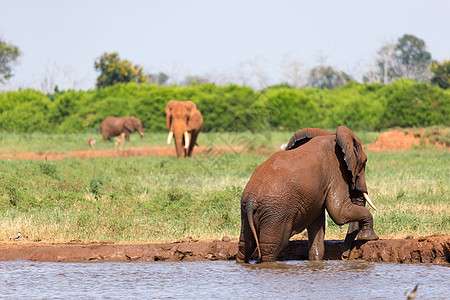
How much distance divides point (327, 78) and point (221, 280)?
79.4 metres

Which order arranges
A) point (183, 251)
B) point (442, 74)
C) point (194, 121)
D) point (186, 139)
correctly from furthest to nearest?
1. point (442, 74)
2. point (194, 121)
3. point (186, 139)
4. point (183, 251)

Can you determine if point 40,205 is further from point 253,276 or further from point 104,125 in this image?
point 104,125

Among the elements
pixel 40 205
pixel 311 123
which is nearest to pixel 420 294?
pixel 40 205

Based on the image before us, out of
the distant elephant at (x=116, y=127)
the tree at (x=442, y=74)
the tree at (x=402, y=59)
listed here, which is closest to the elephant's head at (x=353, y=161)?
the distant elephant at (x=116, y=127)

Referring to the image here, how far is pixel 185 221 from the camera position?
36.9 feet

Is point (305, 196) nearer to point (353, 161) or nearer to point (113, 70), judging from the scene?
point (353, 161)

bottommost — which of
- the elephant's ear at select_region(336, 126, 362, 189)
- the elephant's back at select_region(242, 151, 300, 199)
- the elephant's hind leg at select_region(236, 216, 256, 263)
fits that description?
the elephant's hind leg at select_region(236, 216, 256, 263)

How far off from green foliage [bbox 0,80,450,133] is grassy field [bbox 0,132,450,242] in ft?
61.1

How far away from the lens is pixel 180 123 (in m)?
23.4

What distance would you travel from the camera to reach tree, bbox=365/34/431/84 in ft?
260

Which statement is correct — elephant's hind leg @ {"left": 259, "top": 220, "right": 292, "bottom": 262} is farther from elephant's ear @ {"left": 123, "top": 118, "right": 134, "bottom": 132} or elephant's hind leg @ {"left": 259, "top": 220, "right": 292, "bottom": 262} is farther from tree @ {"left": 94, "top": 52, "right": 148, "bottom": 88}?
tree @ {"left": 94, "top": 52, "right": 148, "bottom": 88}

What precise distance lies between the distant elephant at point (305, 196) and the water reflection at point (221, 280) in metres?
0.35

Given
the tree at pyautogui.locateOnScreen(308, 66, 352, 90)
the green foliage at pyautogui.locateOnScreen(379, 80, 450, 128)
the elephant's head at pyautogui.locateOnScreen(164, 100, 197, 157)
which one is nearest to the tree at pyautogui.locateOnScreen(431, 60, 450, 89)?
the green foliage at pyautogui.locateOnScreen(379, 80, 450, 128)

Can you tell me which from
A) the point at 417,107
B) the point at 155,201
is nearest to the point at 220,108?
the point at 417,107
